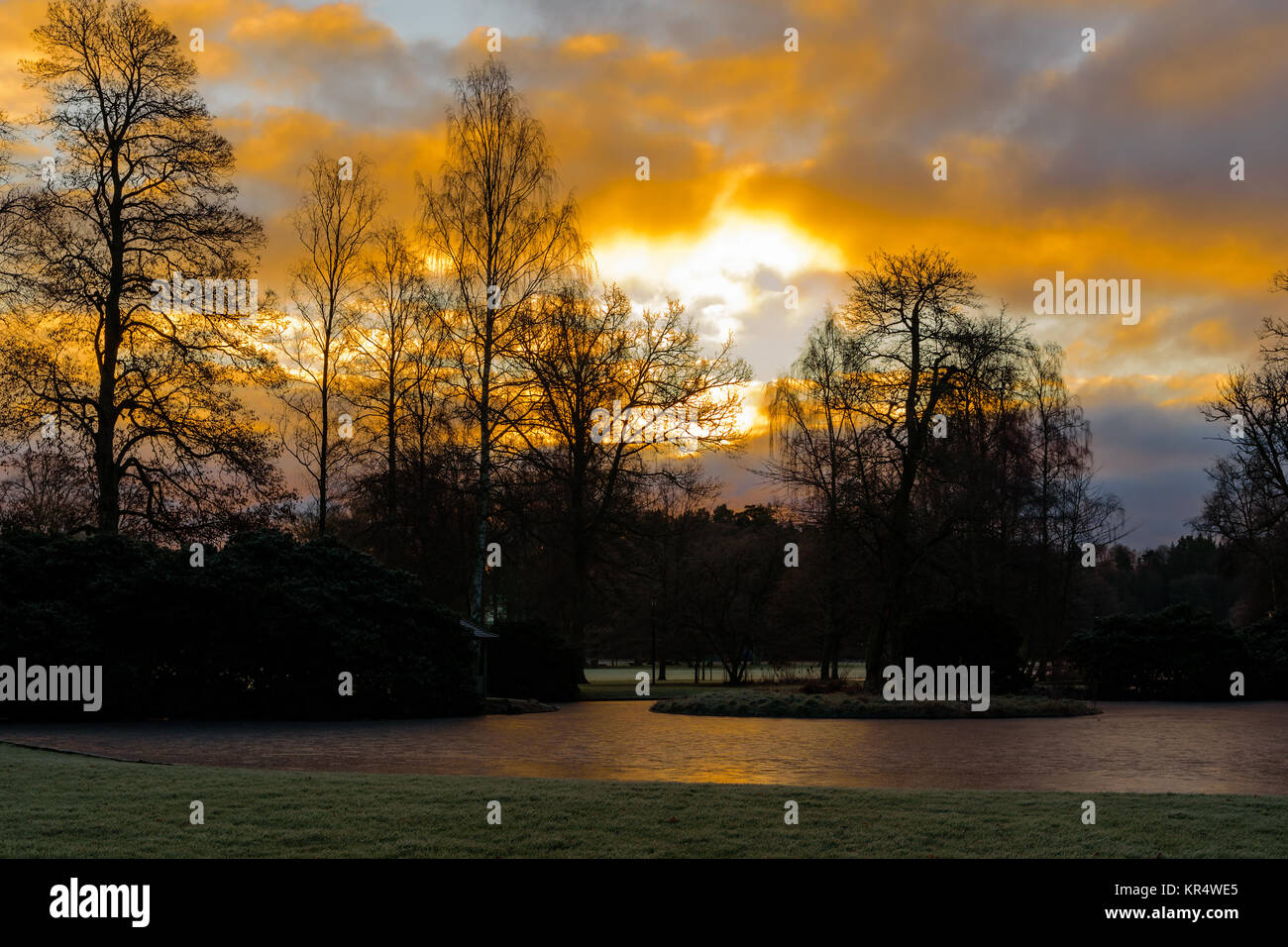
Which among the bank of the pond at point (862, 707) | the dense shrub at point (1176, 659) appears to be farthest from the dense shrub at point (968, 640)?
the dense shrub at point (1176, 659)

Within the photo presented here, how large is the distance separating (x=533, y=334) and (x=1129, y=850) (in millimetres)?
27704

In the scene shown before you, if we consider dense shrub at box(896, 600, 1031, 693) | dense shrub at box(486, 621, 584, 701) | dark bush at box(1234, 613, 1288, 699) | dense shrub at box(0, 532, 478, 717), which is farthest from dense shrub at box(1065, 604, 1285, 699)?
dense shrub at box(0, 532, 478, 717)

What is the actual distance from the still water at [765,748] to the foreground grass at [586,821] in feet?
6.79

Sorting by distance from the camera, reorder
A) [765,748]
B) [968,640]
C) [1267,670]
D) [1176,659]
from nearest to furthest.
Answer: [765,748] < [968,640] < [1176,659] < [1267,670]

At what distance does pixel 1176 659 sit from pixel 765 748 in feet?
67.9

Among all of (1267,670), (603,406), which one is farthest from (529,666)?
(1267,670)

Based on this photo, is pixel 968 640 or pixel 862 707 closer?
pixel 862 707

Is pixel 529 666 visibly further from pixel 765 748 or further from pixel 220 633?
pixel 765 748

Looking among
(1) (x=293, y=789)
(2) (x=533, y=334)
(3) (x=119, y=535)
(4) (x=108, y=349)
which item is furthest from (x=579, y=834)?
(2) (x=533, y=334)

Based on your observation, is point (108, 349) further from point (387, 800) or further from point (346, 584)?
point (387, 800)

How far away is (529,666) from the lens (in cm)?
3156

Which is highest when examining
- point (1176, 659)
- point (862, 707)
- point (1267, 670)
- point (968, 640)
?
point (968, 640)

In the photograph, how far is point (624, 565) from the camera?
3734 centimetres

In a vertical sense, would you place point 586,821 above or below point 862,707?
above
